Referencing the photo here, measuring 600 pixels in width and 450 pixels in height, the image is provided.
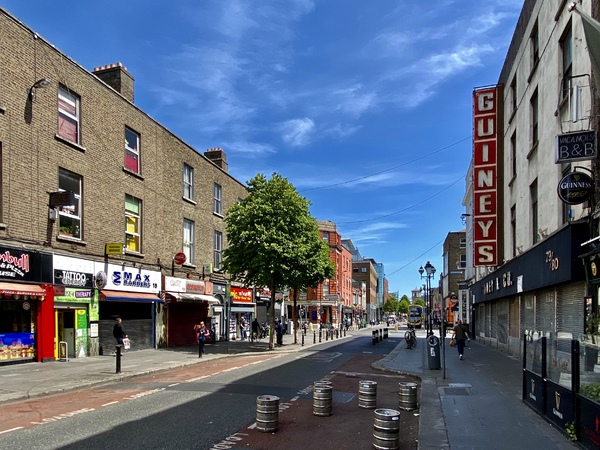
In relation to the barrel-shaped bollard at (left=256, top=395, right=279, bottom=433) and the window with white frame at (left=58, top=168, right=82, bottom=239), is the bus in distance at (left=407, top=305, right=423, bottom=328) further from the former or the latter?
the barrel-shaped bollard at (left=256, top=395, right=279, bottom=433)

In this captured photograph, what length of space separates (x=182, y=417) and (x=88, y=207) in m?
13.5

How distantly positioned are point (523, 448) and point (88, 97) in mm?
19492

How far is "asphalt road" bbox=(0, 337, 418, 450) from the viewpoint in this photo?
7449 mm

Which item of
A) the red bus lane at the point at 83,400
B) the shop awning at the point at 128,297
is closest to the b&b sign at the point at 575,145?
the red bus lane at the point at 83,400

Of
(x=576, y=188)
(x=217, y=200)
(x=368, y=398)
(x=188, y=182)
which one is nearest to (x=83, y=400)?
(x=368, y=398)

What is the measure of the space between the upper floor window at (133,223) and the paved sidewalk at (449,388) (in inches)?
190

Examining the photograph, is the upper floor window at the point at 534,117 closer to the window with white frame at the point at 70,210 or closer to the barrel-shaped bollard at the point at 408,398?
the barrel-shaped bollard at the point at 408,398

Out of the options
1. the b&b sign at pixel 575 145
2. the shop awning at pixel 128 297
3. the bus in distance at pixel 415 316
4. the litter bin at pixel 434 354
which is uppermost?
the b&b sign at pixel 575 145

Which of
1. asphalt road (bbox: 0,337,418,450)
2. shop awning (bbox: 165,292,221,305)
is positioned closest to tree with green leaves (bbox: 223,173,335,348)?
shop awning (bbox: 165,292,221,305)

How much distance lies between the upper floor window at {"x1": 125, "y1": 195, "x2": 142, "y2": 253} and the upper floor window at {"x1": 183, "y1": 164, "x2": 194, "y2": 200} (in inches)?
184

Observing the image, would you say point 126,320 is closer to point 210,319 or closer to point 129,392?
point 210,319

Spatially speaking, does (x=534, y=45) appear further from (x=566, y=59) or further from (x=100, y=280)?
(x=100, y=280)

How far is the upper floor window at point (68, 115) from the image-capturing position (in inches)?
758

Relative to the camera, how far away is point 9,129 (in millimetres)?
16797
